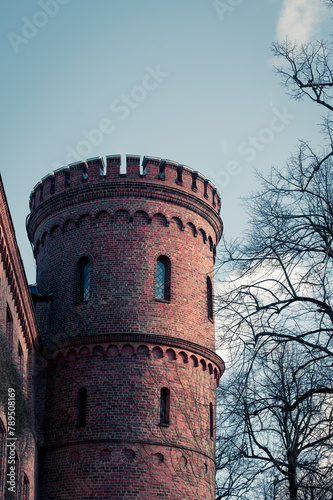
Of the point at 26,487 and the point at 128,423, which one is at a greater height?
the point at 128,423

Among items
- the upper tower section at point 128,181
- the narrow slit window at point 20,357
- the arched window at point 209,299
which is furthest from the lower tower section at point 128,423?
the upper tower section at point 128,181

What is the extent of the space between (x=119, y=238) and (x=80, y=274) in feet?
5.79

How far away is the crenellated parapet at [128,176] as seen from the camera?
23.7 m

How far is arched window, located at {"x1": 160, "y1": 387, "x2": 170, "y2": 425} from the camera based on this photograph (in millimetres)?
21219

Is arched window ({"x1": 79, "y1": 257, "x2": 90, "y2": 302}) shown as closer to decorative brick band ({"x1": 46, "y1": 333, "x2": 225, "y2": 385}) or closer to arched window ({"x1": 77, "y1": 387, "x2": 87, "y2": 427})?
decorative brick band ({"x1": 46, "y1": 333, "x2": 225, "y2": 385})

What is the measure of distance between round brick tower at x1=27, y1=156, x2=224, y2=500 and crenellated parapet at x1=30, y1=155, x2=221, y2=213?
0.13 feet

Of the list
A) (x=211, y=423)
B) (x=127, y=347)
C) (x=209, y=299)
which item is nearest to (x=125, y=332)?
(x=127, y=347)

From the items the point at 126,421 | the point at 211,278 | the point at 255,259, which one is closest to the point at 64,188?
the point at 211,278

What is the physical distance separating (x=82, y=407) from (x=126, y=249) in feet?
16.6

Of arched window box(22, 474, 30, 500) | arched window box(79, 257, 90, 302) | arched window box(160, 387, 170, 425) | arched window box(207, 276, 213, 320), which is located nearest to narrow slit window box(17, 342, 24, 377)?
arched window box(22, 474, 30, 500)

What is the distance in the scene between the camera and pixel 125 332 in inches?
852

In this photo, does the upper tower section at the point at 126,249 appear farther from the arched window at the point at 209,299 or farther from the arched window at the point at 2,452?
the arched window at the point at 2,452

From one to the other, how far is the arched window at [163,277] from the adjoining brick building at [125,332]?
0.12ft

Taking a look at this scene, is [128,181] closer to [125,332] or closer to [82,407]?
[125,332]
